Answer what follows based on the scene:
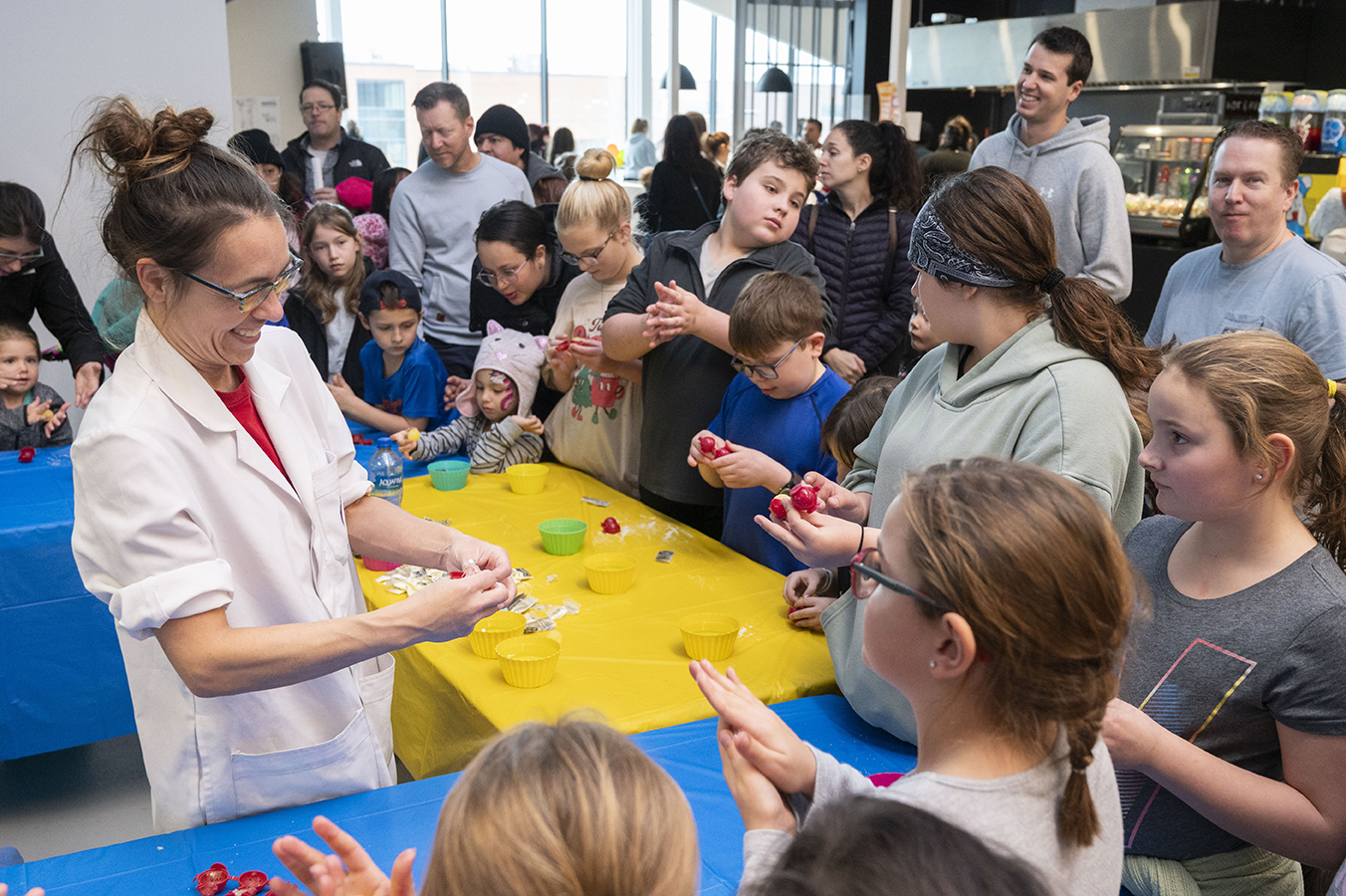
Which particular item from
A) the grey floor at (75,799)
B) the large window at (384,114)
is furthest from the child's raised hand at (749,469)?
the large window at (384,114)

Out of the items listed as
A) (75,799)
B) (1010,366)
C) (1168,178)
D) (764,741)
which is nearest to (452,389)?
(75,799)

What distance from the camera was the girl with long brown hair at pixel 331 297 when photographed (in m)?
4.09

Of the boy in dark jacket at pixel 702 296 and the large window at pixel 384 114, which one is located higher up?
the large window at pixel 384 114

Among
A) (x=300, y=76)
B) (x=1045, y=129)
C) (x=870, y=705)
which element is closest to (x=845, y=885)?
(x=870, y=705)

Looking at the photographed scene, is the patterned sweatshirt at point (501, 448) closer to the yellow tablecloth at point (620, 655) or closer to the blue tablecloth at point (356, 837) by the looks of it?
the yellow tablecloth at point (620, 655)

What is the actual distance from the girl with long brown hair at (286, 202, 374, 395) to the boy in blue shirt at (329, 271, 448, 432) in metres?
0.10

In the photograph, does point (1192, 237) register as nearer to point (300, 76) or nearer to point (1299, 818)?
point (1299, 818)

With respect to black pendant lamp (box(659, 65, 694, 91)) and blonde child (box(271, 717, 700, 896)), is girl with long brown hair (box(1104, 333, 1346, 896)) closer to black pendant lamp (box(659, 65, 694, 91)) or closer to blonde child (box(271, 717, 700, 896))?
blonde child (box(271, 717, 700, 896))

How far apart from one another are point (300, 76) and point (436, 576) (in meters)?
8.45

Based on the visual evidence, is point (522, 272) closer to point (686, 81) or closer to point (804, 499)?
point (804, 499)

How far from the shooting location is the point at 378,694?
172 centimetres

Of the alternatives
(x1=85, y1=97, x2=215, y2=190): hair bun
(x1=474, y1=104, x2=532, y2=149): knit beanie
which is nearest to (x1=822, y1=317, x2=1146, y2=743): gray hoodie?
(x1=85, y1=97, x2=215, y2=190): hair bun

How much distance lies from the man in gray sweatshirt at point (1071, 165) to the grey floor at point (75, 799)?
3576 millimetres

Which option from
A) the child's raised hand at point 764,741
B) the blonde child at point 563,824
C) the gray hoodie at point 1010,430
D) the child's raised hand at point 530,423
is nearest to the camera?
the blonde child at point 563,824
